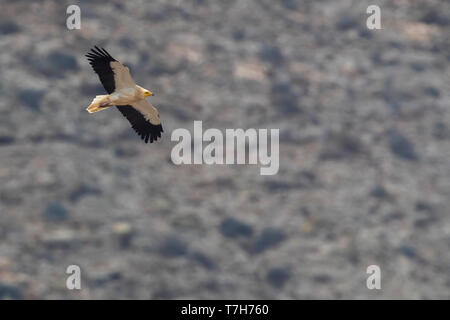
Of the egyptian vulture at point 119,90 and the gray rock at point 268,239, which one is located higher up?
the gray rock at point 268,239

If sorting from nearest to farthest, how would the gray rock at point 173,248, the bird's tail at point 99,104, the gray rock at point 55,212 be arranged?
the bird's tail at point 99,104 < the gray rock at point 55,212 < the gray rock at point 173,248

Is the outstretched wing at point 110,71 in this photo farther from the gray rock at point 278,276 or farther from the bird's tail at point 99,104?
the gray rock at point 278,276

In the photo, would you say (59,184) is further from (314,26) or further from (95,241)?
(314,26)

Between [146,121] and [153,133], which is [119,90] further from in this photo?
[146,121]

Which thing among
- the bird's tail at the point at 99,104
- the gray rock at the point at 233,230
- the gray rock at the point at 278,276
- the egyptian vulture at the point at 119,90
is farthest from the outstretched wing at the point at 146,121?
the gray rock at the point at 233,230

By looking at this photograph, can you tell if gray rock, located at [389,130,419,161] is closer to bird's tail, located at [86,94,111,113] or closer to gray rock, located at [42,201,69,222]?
gray rock, located at [42,201,69,222]

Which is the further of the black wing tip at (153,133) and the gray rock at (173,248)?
the gray rock at (173,248)

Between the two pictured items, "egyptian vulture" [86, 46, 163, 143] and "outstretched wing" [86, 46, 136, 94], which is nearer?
"egyptian vulture" [86, 46, 163, 143]

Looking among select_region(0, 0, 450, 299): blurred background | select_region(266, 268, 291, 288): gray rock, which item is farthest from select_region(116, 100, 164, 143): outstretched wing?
select_region(266, 268, 291, 288): gray rock
